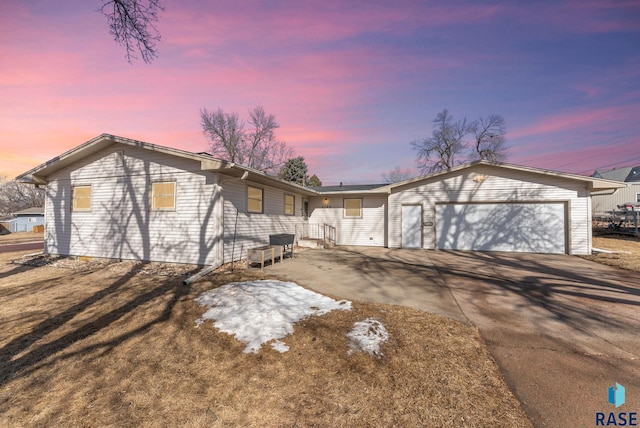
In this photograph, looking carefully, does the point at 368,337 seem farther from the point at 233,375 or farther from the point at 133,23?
the point at 133,23

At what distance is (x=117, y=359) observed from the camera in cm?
328

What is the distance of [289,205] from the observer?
43.1ft

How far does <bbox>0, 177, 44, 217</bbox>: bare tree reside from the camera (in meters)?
52.8

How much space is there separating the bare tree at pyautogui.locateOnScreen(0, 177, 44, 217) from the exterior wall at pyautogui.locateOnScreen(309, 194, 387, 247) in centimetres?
6731

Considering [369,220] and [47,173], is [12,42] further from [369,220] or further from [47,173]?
[369,220]

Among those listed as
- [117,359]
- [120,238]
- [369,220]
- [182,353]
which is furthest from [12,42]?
[369,220]

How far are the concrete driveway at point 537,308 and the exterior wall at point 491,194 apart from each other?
2.19 metres

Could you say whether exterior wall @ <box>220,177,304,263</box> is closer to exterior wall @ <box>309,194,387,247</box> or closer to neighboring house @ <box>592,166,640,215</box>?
exterior wall @ <box>309,194,387,247</box>

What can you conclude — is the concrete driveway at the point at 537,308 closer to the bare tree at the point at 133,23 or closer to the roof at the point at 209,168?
the roof at the point at 209,168

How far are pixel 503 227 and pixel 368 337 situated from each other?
462 inches

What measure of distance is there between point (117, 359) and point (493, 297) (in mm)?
6634

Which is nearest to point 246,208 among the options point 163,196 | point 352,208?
point 163,196

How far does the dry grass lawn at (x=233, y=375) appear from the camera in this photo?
7.52 ft

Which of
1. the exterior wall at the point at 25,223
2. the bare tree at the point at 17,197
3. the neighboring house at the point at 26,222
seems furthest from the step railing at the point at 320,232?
the bare tree at the point at 17,197
